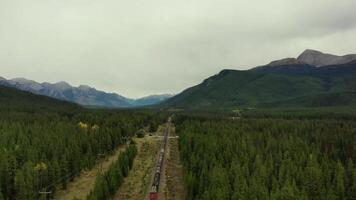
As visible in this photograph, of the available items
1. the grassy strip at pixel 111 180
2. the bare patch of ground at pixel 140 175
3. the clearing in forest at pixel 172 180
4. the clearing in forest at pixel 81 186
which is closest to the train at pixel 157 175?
the clearing in forest at pixel 172 180

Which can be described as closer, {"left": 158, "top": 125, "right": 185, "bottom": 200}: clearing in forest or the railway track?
the railway track

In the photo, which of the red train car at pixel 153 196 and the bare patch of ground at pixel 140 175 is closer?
the red train car at pixel 153 196

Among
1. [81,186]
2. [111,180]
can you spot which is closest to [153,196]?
[111,180]

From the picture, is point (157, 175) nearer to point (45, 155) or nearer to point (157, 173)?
point (157, 173)

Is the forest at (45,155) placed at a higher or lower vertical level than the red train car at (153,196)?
higher

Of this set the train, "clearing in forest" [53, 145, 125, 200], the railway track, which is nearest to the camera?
the train

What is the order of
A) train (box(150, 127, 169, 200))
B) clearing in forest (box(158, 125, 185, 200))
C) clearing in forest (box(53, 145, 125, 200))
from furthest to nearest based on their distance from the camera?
clearing in forest (box(158, 125, 185, 200))
clearing in forest (box(53, 145, 125, 200))
train (box(150, 127, 169, 200))

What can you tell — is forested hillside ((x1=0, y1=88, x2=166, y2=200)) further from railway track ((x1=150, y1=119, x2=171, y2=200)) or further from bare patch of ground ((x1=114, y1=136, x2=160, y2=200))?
railway track ((x1=150, y1=119, x2=171, y2=200))

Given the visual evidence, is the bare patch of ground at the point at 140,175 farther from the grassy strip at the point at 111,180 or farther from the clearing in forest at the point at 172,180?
the clearing in forest at the point at 172,180

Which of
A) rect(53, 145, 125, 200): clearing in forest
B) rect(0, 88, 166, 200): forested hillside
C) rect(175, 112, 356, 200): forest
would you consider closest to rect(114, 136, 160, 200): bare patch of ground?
rect(53, 145, 125, 200): clearing in forest

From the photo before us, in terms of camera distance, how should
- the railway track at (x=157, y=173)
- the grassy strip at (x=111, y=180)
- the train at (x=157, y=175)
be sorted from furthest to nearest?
the railway track at (x=157, y=173)
the train at (x=157, y=175)
the grassy strip at (x=111, y=180)

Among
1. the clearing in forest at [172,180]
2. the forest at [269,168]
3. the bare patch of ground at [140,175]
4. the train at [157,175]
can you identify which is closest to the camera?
the forest at [269,168]
